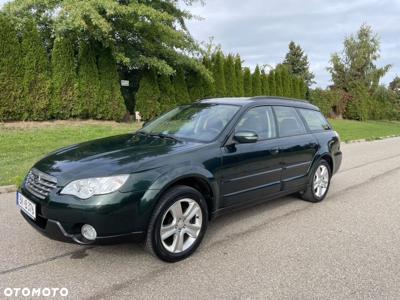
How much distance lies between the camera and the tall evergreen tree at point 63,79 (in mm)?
13078

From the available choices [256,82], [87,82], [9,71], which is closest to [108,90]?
[87,82]

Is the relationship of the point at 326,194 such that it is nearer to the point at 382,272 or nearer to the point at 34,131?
the point at 382,272

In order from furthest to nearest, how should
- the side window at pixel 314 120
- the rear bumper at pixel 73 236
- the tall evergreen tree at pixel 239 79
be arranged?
1. the tall evergreen tree at pixel 239 79
2. the side window at pixel 314 120
3. the rear bumper at pixel 73 236

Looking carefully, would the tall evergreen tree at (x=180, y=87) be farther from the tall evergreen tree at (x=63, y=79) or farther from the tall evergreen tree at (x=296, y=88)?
the tall evergreen tree at (x=296, y=88)

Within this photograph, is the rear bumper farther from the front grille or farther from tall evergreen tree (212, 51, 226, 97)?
tall evergreen tree (212, 51, 226, 97)

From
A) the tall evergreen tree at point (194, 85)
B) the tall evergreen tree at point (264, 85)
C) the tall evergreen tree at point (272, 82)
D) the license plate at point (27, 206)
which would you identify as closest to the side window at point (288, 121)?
the license plate at point (27, 206)

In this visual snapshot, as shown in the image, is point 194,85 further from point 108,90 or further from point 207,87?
point 108,90

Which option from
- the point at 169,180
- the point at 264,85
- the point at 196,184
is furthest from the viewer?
the point at 264,85

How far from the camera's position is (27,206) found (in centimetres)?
341

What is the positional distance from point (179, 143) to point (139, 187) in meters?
0.92

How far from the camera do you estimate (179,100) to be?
1719cm

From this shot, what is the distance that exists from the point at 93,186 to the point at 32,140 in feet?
26.1

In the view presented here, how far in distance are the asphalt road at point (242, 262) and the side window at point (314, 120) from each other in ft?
4.79

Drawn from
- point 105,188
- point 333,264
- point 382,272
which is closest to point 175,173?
point 105,188
